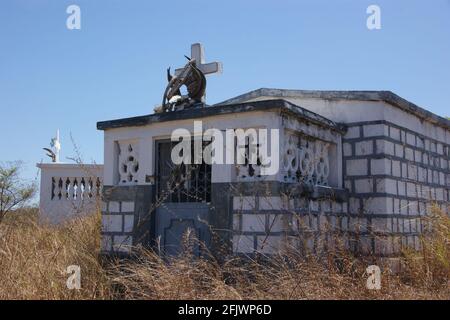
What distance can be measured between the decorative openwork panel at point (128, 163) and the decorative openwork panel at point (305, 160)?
2053 millimetres

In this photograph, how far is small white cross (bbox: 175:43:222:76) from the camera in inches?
279

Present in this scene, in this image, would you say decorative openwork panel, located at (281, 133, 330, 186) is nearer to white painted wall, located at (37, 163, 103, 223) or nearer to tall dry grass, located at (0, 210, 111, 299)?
tall dry grass, located at (0, 210, 111, 299)

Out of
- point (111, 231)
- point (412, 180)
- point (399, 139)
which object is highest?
point (399, 139)

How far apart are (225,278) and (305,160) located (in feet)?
5.62

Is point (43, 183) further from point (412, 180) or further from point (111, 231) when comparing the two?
point (412, 180)

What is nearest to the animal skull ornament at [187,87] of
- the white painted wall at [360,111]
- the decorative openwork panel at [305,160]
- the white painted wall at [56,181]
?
the white painted wall at [360,111]

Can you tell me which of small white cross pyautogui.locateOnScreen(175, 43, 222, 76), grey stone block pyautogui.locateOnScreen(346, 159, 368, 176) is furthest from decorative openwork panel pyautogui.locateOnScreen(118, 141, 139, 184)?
grey stone block pyautogui.locateOnScreen(346, 159, 368, 176)

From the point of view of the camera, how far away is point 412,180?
7.43m

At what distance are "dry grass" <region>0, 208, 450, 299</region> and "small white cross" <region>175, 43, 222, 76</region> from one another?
2812 mm

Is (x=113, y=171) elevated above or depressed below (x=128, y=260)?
above

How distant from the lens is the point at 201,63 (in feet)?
23.8
